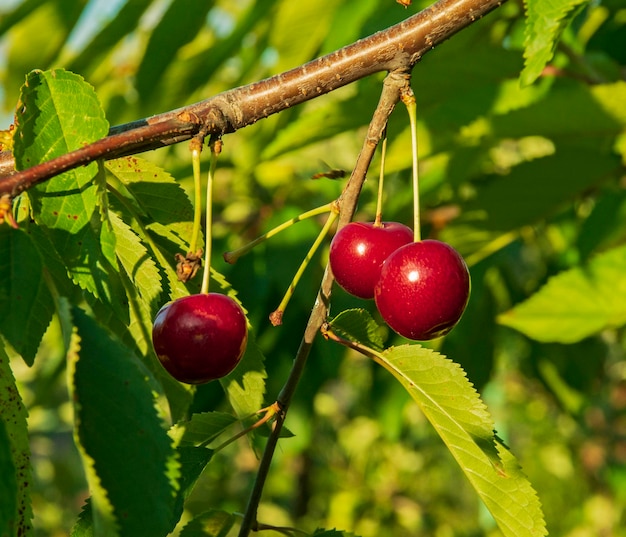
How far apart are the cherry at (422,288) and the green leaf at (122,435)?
310 millimetres

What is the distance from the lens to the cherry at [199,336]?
0.87 m

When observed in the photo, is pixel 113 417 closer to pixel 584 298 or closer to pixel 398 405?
pixel 584 298

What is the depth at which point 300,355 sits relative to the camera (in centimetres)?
95

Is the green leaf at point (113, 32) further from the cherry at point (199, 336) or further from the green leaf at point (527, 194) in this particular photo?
the cherry at point (199, 336)

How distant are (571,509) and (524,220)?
155 inches

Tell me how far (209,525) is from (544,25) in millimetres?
719

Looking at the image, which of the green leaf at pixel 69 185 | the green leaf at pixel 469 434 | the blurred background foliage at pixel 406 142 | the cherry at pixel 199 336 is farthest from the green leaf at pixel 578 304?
the green leaf at pixel 69 185

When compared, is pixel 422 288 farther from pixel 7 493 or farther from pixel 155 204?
pixel 7 493

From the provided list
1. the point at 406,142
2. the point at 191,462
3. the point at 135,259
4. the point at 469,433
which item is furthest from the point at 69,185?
the point at 406,142

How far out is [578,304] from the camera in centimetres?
142

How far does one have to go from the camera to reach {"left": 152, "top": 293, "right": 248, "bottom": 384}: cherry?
0.87 meters

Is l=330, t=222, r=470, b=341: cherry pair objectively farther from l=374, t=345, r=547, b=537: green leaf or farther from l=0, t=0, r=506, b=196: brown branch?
l=0, t=0, r=506, b=196: brown branch

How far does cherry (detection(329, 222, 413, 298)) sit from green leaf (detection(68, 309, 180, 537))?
355 millimetres

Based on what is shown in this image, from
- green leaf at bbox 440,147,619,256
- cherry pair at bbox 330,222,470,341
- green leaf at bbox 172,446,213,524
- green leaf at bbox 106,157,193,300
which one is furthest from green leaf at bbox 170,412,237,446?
green leaf at bbox 440,147,619,256
